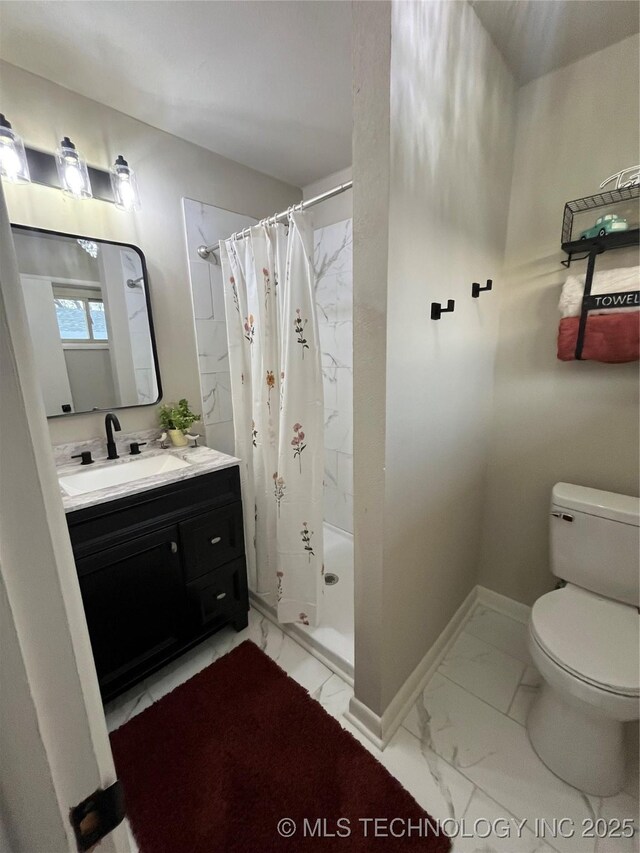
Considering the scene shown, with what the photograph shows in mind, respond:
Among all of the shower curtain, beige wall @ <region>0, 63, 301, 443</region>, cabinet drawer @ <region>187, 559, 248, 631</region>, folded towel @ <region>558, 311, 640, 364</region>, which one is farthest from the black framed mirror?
folded towel @ <region>558, 311, 640, 364</region>

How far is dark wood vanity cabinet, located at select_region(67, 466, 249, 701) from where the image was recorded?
121cm

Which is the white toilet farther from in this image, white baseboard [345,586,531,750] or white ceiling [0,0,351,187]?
white ceiling [0,0,351,187]

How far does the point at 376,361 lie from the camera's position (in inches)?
38.1

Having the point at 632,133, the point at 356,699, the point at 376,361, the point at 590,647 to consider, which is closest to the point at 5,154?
the point at 376,361

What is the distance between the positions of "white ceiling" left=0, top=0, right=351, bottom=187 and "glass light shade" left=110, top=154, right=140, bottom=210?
0.24 metres

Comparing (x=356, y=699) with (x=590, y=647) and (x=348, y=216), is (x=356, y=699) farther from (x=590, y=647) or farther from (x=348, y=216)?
(x=348, y=216)

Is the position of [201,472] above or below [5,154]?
below

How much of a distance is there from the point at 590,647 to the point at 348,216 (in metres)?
2.35

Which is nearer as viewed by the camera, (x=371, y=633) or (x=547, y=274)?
(x=371, y=633)

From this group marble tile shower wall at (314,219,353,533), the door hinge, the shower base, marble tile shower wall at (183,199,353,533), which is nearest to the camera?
the door hinge

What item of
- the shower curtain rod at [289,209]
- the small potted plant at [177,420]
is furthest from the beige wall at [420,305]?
the small potted plant at [177,420]

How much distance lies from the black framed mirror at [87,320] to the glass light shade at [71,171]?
0.17m

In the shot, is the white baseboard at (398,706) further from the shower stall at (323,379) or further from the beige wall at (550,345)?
the beige wall at (550,345)

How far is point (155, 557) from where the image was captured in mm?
1354
